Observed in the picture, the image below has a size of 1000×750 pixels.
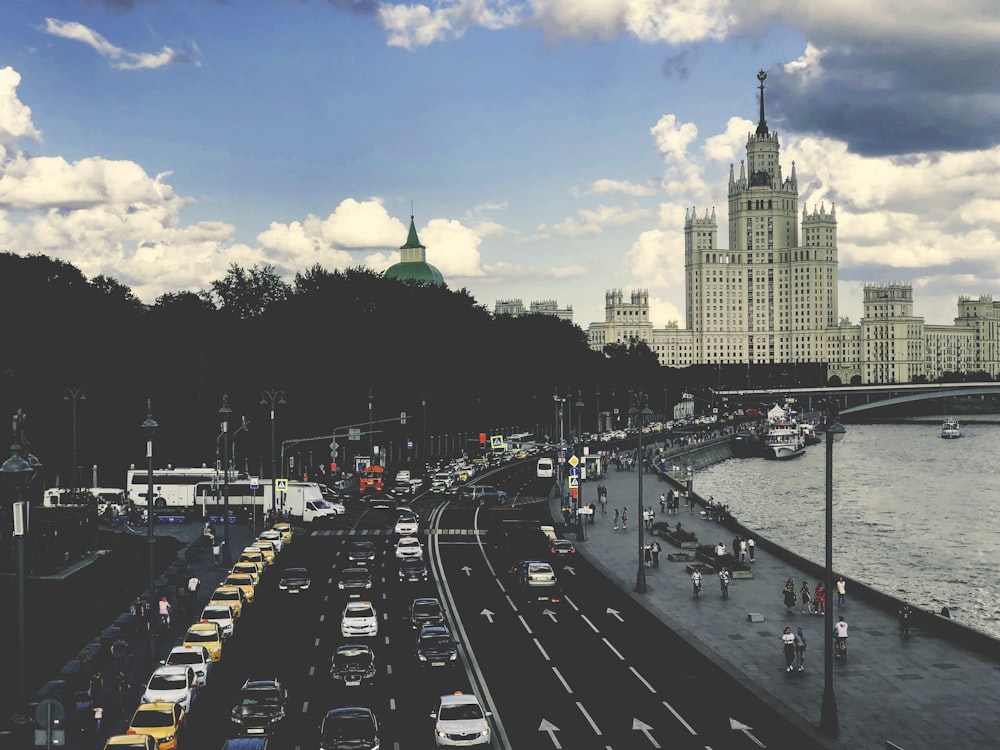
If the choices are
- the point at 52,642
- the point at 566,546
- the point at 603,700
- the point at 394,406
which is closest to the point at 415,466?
the point at 394,406

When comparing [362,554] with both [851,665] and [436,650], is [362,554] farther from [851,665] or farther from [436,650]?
[851,665]

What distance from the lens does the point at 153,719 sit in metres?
29.8

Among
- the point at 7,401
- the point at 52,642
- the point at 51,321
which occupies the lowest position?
the point at 52,642

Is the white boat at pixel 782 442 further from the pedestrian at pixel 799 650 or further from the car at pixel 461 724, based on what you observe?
the car at pixel 461 724

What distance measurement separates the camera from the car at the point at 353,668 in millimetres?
36188

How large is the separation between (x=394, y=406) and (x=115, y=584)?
77.5 meters

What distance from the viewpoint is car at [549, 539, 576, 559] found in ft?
209

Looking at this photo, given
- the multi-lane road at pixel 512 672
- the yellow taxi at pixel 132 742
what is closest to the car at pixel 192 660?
the multi-lane road at pixel 512 672

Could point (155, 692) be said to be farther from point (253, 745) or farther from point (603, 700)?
point (603, 700)

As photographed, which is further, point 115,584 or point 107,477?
point 107,477

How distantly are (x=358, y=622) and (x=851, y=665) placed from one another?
16.9 m

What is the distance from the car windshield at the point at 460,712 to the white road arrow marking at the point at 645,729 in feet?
14.1

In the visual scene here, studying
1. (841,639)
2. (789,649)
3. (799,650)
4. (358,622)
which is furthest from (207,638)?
(841,639)

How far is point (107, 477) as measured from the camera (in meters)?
97.8
